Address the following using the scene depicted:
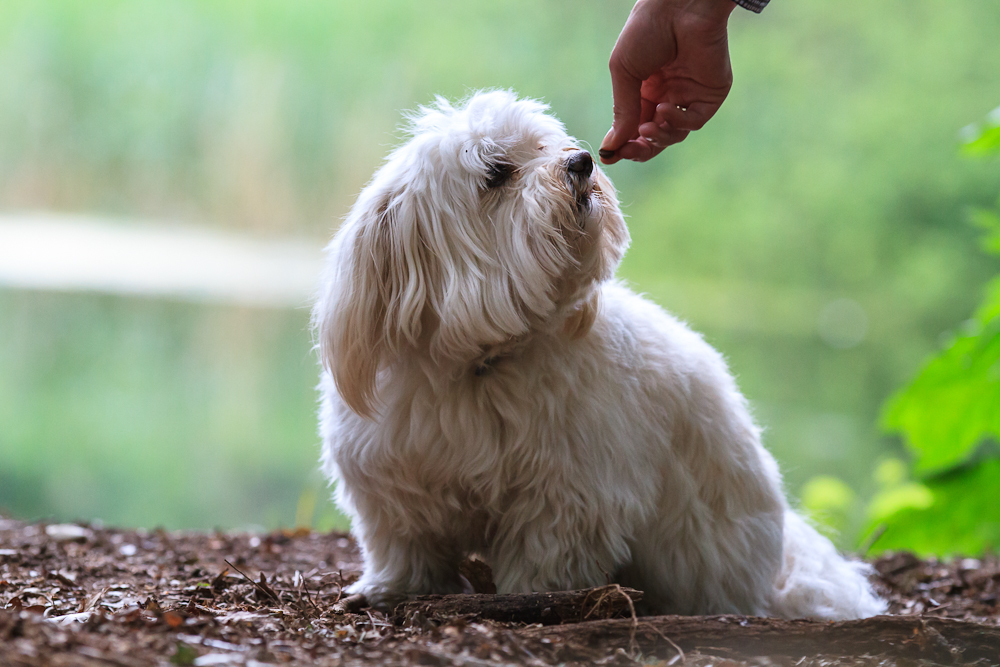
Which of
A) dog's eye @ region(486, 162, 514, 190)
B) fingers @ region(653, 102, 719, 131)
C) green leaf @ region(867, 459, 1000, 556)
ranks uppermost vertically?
fingers @ region(653, 102, 719, 131)

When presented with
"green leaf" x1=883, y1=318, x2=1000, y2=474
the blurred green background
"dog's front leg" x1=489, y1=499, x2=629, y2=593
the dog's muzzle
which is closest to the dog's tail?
"dog's front leg" x1=489, y1=499, x2=629, y2=593

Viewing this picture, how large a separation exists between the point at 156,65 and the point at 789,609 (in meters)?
15.9

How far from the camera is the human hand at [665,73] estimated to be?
2.83 meters

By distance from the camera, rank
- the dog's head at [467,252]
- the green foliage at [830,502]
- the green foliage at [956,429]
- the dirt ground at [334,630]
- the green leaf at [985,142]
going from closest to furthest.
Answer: the dirt ground at [334,630] < the dog's head at [467,252] < the green leaf at [985,142] < the green foliage at [956,429] < the green foliage at [830,502]

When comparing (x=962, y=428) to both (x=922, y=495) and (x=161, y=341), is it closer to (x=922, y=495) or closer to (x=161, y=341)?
(x=922, y=495)

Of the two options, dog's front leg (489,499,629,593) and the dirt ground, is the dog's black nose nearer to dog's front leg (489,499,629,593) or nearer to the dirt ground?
dog's front leg (489,499,629,593)

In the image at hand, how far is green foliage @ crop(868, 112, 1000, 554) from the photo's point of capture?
13.7 feet

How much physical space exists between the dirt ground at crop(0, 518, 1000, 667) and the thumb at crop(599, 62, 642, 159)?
1339mm

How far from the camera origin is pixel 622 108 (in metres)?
2.99

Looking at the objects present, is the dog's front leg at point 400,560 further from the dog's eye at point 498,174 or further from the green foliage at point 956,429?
the green foliage at point 956,429

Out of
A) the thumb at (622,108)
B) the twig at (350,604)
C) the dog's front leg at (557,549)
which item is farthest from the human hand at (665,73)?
the twig at (350,604)

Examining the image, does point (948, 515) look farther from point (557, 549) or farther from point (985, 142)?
point (557, 549)

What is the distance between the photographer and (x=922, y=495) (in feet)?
15.7

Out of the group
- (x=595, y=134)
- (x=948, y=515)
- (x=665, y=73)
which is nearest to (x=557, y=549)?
(x=665, y=73)
